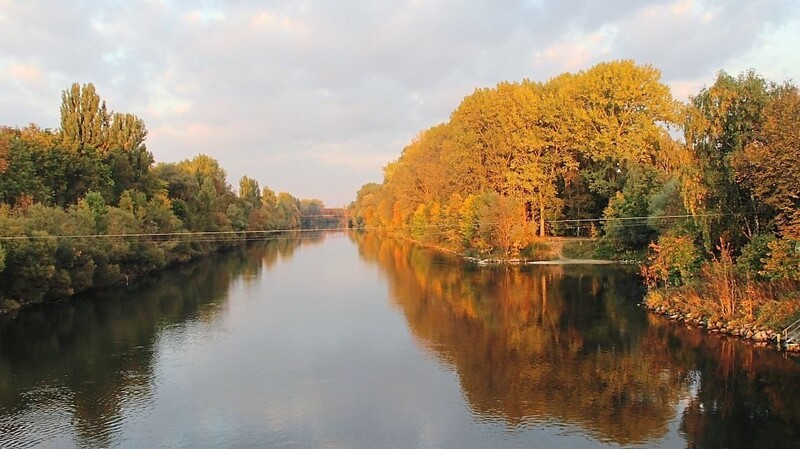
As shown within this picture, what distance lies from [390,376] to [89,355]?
1206 cm

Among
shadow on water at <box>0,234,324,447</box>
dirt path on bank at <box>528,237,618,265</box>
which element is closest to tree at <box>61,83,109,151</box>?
shadow on water at <box>0,234,324,447</box>

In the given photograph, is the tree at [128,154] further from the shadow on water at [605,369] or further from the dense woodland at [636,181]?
the shadow on water at [605,369]

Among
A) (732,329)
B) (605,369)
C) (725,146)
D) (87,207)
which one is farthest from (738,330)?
(87,207)

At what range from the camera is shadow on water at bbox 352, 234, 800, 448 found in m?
14.6

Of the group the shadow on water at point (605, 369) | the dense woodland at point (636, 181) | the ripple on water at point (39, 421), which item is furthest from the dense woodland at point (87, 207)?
the dense woodland at point (636, 181)

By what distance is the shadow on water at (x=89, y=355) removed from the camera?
15766mm

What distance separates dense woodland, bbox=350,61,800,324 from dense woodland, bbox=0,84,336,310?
1054 inches

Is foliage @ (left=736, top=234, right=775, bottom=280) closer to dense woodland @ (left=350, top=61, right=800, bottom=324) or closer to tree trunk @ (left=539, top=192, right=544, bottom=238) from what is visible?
dense woodland @ (left=350, top=61, right=800, bottom=324)

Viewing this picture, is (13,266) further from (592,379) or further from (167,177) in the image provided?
(167,177)

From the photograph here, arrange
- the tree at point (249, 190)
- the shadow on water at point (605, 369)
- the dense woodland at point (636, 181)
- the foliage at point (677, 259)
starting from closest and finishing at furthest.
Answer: the shadow on water at point (605, 369)
the dense woodland at point (636, 181)
the foliage at point (677, 259)
the tree at point (249, 190)

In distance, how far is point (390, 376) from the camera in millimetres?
19141

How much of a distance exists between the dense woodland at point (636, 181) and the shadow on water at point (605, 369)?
2.98 meters

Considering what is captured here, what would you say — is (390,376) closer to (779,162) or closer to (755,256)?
(755,256)

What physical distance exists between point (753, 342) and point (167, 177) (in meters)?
61.5
